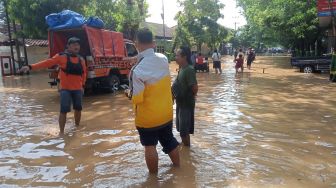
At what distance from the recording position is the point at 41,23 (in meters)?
26.1

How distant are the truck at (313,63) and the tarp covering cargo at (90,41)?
12.7 meters

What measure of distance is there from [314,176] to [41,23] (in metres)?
24.5

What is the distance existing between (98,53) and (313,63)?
46.0 ft

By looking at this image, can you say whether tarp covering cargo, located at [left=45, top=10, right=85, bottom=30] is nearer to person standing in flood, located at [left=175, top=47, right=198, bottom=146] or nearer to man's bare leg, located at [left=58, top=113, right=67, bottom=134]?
man's bare leg, located at [left=58, top=113, right=67, bottom=134]

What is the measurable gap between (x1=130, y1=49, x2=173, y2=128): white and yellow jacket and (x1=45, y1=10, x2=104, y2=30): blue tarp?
8.20 m

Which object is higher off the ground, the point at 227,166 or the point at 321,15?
the point at 321,15

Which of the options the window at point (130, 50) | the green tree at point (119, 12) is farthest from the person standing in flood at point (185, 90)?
the green tree at point (119, 12)

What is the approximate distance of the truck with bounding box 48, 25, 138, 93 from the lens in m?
12.4

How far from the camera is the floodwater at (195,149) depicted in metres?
4.70

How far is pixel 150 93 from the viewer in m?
4.36

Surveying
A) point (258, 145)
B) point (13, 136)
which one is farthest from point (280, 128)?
point (13, 136)

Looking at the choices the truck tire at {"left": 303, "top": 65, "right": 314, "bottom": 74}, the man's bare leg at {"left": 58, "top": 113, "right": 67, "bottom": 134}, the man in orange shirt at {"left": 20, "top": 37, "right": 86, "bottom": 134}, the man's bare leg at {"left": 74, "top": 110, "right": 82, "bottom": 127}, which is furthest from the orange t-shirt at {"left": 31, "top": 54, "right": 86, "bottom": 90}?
the truck tire at {"left": 303, "top": 65, "right": 314, "bottom": 74}

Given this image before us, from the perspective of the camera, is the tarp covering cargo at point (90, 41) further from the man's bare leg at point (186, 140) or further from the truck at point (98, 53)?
the man's bare leg at point (186, 140)

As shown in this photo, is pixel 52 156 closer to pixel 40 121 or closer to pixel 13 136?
pixel 13 136
